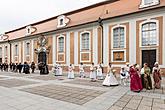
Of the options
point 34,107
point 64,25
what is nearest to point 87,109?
point 34,107

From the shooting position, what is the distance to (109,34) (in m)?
20.2

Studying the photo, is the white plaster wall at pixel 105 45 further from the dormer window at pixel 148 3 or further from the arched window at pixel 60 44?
the arched window at pixel 60 44

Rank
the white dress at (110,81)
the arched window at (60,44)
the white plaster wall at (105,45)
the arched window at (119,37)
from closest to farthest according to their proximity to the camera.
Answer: the white dress at (110,81)
the arched window at (119,37)
the white plaster wall at (105,45)
the arched window at (60,44)

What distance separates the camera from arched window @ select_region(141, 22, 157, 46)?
17.1 meters

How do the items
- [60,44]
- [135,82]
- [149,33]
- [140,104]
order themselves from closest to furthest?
[140,104]
[135,82]
[149,33]
[60,44]

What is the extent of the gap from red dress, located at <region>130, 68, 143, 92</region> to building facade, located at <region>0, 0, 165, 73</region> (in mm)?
7826

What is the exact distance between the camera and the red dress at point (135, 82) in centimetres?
941

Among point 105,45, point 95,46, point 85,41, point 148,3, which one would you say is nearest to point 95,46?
point 95,46

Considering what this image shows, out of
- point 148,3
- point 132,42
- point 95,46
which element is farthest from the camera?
point 95,46

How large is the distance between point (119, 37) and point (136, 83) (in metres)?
10.7

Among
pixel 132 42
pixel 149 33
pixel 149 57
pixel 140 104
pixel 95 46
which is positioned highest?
pixel 149 33

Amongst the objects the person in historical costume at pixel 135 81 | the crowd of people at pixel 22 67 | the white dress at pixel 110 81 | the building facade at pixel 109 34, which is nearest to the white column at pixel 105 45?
the building facade at pixel 109 34

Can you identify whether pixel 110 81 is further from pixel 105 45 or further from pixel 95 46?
pixel 95 46

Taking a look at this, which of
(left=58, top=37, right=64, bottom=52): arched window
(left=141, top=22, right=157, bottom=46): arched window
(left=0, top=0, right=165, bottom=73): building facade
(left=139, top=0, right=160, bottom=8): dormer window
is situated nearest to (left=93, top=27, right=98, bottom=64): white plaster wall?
(left=0, top=0, right=165, bottom=73): building facade
